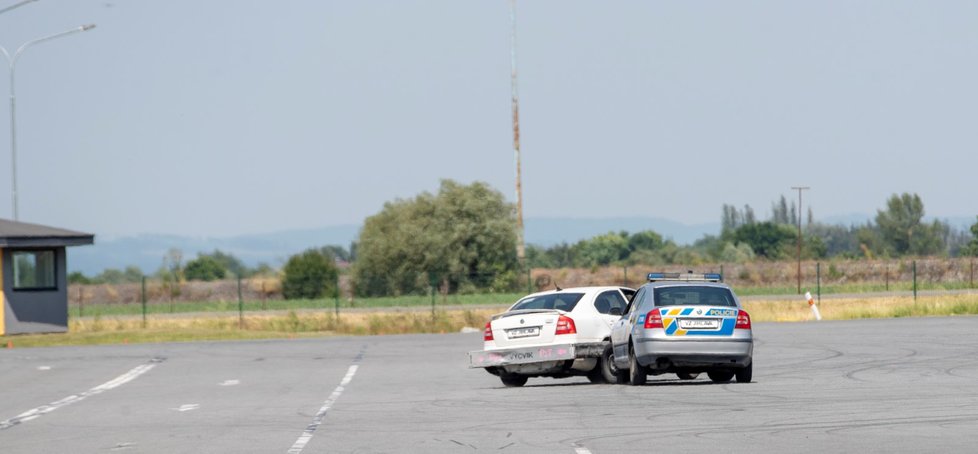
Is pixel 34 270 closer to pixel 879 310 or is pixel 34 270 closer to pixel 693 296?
pixel 879 310

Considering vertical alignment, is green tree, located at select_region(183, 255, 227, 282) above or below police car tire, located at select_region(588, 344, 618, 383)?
above

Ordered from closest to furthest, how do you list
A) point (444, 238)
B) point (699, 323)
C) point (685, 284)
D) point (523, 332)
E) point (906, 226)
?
point (699, 323) → point (685, 284) → point (523, 332) → point (444, 238) → point (906, 226)

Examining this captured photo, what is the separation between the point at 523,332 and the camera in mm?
24609

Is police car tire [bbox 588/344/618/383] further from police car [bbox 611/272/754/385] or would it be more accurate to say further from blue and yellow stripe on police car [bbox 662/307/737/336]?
blue and yellow stripe on police car [bbox 662/307/737/336]

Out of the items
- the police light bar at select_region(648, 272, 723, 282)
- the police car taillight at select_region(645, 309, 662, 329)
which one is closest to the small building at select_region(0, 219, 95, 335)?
the police light bar at select_region(648, 272, 723, 282)

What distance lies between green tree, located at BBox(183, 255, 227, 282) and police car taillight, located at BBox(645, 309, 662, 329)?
12234cm

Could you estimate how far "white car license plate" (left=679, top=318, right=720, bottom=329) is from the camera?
73.8ft

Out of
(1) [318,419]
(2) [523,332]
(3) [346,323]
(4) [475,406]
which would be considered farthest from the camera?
(3) [346,323]

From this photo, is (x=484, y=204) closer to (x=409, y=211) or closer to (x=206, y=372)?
(x=409, y=211)

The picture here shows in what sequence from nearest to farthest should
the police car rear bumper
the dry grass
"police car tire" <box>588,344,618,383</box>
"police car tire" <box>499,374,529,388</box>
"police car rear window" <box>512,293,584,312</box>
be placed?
1. the police car rear bumper
2. "police car tire" <box>588,344,618,383</box>
3. "police car tire" <box>499,374,529,388</box>
4. "police car rear window" <box>512,293,584,312</box>
5. the dry grass

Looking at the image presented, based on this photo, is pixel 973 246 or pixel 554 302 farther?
pixel 973 246

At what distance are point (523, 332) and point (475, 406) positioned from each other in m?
4.86

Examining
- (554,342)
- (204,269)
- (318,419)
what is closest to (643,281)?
(554,342)

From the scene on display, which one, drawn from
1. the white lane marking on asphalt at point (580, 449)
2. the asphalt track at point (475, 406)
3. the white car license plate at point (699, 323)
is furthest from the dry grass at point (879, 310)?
the white lane marking on asphalt at point (580, 449)
